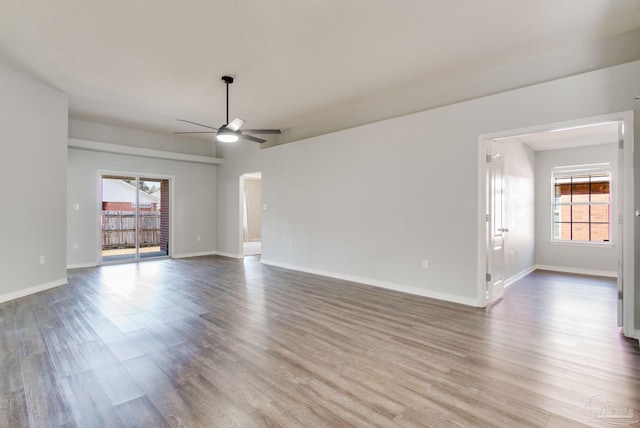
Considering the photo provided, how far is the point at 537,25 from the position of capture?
120 inches

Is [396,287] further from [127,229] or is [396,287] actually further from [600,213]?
[127,229]

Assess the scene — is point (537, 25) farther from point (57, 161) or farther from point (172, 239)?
point (172, 239)

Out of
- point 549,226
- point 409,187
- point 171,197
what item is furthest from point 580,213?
point 171,197

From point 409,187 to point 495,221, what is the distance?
1254mm

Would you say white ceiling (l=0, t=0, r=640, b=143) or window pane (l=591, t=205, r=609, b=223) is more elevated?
white ceiling (l=0, t=0, r=640, b=143)

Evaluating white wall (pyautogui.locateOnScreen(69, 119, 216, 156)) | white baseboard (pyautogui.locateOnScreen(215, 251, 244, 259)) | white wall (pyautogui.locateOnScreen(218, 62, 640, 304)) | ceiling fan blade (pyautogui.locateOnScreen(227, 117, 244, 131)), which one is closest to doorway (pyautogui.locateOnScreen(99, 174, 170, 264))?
white wall (pyautogui.locateOnScreen(69, 119, 216, 156))

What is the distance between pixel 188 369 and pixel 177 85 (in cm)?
394

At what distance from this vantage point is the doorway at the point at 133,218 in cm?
706

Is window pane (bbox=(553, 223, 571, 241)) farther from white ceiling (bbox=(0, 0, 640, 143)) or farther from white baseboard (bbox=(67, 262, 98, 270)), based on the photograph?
white baseboard (bbox=(67, 262, 98, 270))

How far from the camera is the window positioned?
6160 mm

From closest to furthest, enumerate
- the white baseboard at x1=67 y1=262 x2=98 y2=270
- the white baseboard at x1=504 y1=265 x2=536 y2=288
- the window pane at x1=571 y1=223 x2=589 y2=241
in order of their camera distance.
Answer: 1. the white baseboard at x1=504 y1=265 x2=536 y2=288
2. the window pane at x1=571 y1=223 x2=589 y2=241
3. the white baseboard at x1=67 y1=262 x2=98 y2=270

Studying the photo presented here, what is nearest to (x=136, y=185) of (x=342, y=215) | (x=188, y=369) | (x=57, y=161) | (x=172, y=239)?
(x=172, y=239)

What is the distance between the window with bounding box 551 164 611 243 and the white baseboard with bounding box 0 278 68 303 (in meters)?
9.46

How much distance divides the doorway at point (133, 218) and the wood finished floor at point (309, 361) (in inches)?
114
